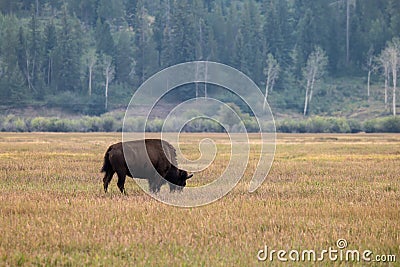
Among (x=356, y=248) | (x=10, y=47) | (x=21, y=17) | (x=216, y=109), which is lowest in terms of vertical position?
(x=356, y=248)

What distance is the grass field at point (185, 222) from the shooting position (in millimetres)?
9547

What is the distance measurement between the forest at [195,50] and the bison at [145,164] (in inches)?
2541

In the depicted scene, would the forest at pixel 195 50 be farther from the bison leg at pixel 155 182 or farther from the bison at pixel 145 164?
the bison leg at pixel 155 182

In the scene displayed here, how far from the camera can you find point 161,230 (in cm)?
1127

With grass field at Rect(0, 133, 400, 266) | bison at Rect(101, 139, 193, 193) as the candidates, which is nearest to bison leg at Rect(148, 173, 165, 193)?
bison at Rect(101, 139, 193, 193)

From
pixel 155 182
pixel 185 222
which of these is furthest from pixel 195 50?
pixel 185 222

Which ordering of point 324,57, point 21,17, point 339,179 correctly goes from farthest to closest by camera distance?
point 21,17 < point 324,57 < point 339,179

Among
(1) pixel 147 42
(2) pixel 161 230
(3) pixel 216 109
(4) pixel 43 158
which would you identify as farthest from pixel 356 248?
(1) pixel 147 42

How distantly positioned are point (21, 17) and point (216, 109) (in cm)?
4478

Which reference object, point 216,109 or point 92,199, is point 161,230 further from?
point 216,109

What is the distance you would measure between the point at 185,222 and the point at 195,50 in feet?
281

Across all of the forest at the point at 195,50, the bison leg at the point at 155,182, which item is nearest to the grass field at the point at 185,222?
the bison leg at the point at 155,182

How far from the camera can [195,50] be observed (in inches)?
3807

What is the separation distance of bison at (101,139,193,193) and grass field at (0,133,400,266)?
1.78 ft
